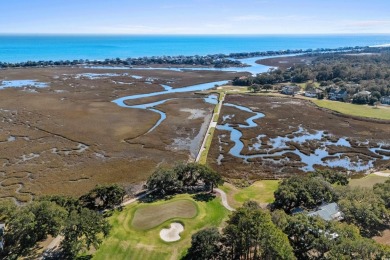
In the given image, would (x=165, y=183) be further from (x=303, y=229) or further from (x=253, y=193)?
(x=303, y=229)

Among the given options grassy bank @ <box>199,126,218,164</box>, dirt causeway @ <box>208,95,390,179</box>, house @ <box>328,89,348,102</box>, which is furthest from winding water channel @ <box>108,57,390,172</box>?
house @ <box>328,89,348,102</box>

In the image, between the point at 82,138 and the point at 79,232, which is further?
the point at 82,138

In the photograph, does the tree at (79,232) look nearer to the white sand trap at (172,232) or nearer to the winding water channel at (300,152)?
the white sand trap at (172,232)

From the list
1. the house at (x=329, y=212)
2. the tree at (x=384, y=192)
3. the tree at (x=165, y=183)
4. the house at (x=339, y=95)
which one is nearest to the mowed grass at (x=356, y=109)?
the house at (x=339, y=95)

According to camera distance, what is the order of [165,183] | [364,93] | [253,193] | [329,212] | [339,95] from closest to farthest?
[329,212]
[165,183]
[253,193]
[364,93]
[339,95]

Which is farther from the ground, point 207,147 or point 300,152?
point 207,147

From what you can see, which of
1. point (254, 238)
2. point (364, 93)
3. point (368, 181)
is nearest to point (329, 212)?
point (254, 238)
